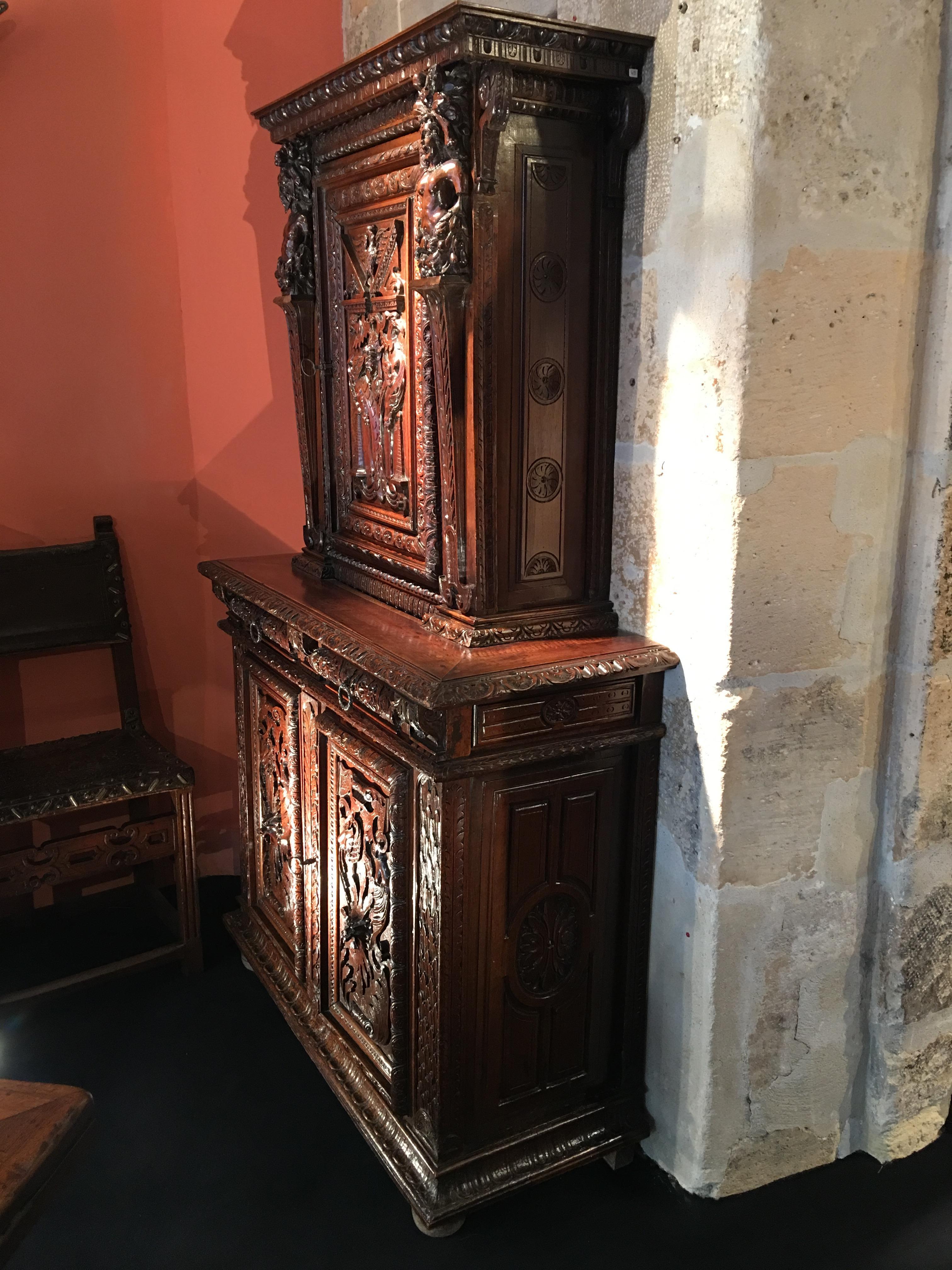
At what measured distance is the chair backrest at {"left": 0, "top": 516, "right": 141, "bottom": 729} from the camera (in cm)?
290

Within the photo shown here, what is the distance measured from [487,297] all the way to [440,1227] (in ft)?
5.56

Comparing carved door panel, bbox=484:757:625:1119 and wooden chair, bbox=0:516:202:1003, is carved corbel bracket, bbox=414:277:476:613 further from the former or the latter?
wooden chair, bbox=0:516:202:1003

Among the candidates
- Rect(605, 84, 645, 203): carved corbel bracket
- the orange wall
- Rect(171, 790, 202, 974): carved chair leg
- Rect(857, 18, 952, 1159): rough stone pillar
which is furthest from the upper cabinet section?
Rect(171, 790, 202, 974): carved chair leg

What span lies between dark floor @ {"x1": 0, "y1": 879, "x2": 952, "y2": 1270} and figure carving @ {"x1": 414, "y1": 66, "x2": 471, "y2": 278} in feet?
5.32

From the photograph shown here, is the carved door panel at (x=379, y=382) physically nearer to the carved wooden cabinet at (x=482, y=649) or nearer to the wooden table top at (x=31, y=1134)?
the carved wooden cabinet at (x=482, y=649)

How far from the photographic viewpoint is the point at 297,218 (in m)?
2.46

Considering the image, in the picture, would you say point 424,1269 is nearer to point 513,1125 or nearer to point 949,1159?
point 513,1125

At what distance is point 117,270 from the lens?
9.75ft

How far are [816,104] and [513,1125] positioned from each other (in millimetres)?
1898

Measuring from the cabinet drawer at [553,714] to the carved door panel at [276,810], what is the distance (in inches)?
28.7

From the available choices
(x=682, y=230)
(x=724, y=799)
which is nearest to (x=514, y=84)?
(x=682, y=230)

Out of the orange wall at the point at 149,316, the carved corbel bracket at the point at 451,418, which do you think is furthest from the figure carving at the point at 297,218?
the carved corbel bracket at the point at 451,418

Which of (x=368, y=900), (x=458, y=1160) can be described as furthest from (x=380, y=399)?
(x=458, y=1160)

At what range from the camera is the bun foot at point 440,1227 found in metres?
1.94
